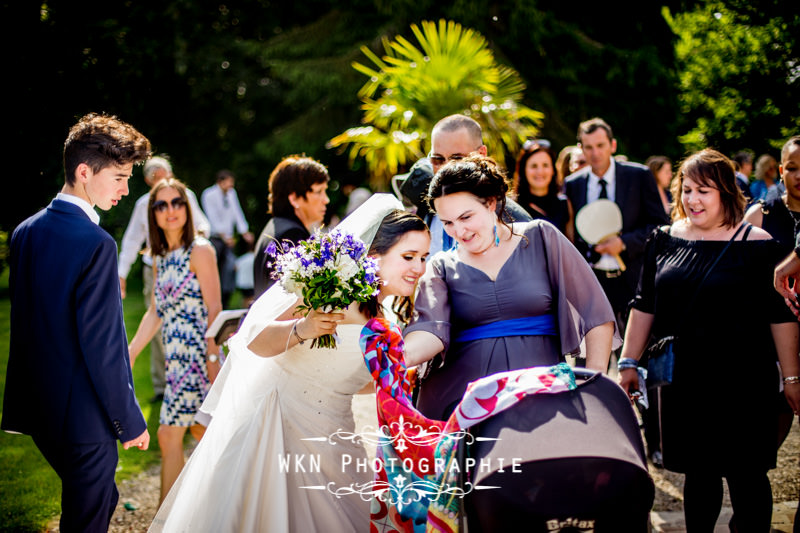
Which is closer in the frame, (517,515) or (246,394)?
(517,515)

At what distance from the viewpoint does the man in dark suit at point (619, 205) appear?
5.48 m

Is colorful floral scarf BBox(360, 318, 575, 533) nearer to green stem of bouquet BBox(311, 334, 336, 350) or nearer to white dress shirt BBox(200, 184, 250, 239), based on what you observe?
green stem of bouquet BBox(311, 334, 336, 350)

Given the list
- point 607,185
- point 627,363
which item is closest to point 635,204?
point 607,185

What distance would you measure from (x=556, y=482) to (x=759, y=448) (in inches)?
67.7

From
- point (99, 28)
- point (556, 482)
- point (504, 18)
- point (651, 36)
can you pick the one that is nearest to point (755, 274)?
point (556, 482)

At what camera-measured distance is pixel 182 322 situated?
4.78 metres

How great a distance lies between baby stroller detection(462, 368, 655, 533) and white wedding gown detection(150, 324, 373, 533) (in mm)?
989

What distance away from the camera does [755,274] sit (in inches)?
134

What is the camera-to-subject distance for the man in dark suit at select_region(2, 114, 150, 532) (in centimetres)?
296

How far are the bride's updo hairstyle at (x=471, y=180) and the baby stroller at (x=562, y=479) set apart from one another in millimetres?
1090

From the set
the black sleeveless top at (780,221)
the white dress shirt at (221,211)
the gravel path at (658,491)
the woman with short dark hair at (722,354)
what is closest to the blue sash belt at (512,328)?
the woman with short dark hair at (722,354)

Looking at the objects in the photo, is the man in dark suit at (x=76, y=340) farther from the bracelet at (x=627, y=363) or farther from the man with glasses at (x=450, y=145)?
the bracelet at (x=627, y=363)

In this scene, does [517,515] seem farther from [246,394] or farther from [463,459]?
[246,394]

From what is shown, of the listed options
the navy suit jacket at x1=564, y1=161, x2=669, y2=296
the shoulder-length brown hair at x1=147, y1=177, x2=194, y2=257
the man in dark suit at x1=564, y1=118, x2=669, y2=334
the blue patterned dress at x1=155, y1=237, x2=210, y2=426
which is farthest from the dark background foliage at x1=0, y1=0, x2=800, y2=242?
the navy suit jacket at x1=564, y1=161, x2=669, y2=296
